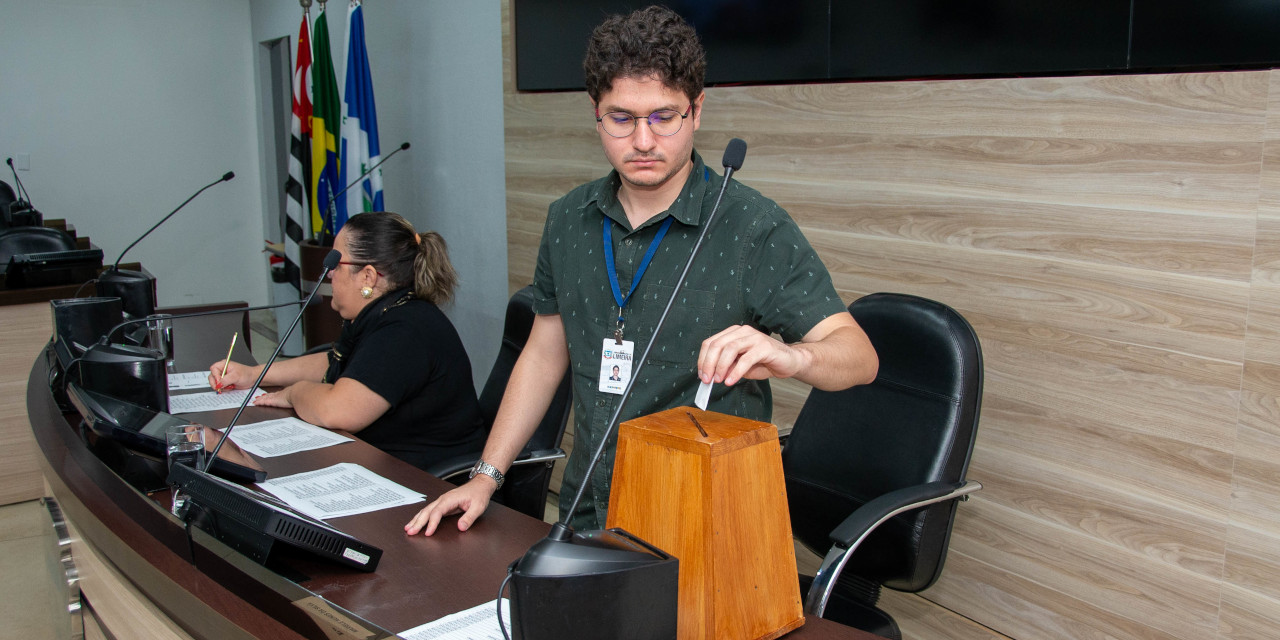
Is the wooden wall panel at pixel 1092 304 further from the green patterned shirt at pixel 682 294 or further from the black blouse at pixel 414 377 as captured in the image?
the black blouse at pixel 414 377

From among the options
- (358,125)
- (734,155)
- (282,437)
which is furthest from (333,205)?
(734,155)

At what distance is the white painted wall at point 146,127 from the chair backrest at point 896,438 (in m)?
6.90

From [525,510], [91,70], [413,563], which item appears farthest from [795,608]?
[91,70]

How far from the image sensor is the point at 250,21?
7691mm

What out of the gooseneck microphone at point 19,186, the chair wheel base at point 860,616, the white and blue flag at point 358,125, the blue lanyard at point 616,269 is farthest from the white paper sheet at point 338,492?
the gooseneck microphone at point 19,186

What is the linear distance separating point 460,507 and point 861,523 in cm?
68

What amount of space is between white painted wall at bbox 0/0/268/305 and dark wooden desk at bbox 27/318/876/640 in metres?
6.31

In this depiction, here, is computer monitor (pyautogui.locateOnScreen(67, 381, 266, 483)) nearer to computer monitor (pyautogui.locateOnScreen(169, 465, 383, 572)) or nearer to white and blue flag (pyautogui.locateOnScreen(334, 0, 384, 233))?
computer monitor (pyautogui.locateOnScreen(169, 465, 383, 572))

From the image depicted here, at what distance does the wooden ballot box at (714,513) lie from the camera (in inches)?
39.6

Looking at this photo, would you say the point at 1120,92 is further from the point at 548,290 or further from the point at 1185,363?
the point at 548,290

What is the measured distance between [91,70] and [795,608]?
7.62m

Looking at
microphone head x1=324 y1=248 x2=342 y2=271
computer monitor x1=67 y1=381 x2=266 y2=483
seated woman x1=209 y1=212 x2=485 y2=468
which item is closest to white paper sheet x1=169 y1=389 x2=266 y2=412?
seated woman x1=209 y1=212 x2=485 y2=468

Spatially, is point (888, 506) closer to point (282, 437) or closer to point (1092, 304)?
point (1092, 304)

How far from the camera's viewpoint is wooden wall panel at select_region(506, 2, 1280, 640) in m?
1.84
